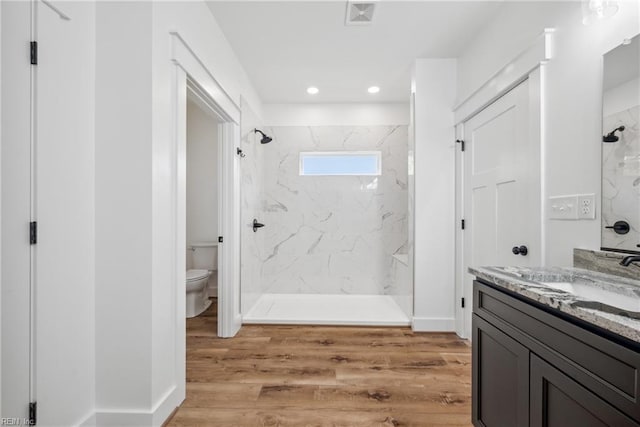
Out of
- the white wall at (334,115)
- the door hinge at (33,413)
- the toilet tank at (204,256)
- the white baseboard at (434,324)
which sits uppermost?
the white wall at (334,115)

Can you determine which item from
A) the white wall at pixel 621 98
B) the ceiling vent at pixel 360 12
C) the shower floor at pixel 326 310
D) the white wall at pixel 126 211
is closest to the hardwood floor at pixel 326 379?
the shower floor at pixel 326 310

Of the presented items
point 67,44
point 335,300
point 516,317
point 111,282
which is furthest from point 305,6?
point 335,300

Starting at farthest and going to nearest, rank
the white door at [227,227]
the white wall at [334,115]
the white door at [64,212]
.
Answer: the white wall at [334,115], the white door at [227,227], the white door at [64,212]

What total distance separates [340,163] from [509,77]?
2342mm

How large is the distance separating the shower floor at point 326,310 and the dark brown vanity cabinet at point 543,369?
184 cm

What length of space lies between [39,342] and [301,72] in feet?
9.45

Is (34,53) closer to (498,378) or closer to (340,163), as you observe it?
(498,378)

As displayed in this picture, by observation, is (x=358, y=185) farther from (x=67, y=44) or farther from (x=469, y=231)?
(x=67, y=44)

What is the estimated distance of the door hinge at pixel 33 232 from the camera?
4.03 feet

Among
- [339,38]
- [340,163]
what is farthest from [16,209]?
[340,163]

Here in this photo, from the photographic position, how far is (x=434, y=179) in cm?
295

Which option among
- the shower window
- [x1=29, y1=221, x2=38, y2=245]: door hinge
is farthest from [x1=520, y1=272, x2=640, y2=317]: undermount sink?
the shower window

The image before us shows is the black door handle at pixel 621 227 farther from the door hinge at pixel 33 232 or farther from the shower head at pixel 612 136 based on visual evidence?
the door hinge at pixel 33 232

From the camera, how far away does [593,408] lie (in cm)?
77
